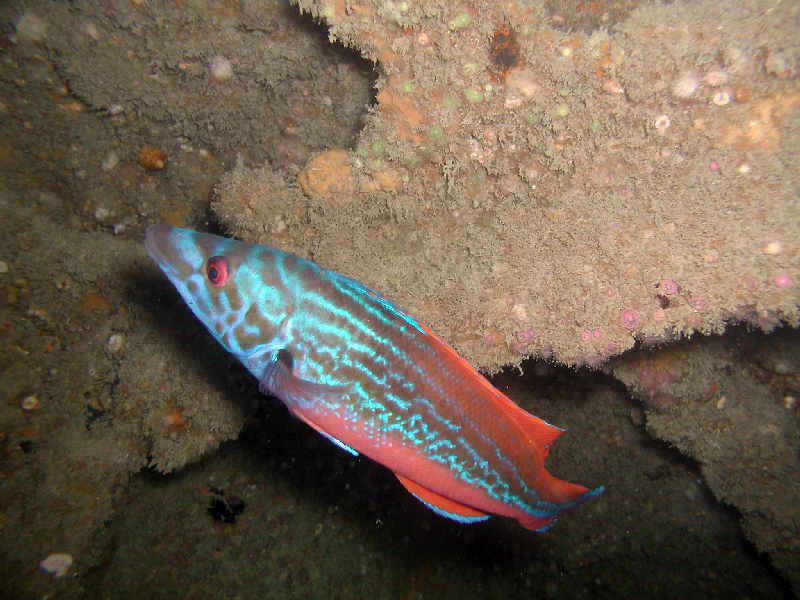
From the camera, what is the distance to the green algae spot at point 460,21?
113 inches

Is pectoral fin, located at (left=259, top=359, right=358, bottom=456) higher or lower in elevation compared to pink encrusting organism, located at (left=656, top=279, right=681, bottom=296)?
Result: lower

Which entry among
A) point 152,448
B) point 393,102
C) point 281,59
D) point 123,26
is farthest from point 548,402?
point 123,26

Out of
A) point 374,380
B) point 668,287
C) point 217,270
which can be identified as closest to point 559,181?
point 668,287

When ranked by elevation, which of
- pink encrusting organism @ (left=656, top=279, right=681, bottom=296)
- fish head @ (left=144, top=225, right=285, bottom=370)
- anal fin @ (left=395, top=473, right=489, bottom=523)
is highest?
pink encrusting organism @ (left=656, top=279, right=681, bottom=296)

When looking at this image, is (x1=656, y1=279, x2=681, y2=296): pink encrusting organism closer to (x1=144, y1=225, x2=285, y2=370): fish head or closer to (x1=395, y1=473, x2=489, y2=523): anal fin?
(x1=395, y1=473, x2=489, y2=523): anal fin

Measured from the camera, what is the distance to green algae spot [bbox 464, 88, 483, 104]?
9.82ft

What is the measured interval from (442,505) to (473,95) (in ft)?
9.52

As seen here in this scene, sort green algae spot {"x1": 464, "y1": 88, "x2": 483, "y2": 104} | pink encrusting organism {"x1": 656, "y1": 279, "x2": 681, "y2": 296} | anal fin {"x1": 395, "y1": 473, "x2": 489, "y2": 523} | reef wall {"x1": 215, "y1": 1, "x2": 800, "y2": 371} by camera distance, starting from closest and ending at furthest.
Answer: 1. anal fin {"x1": 395, "y1": 473, "x2": 489, "y2": 523}
2. reef wall {"x1": 215, "y1": 1, "x2": 800, "y2": 371}
3. pink encrusting organism {"x1": 656, "y1": 279, "x2": 681, "y2": 296}
4. green algae spot {"x1": 464, "y1": 88, "x2": 483, "y2": 104}

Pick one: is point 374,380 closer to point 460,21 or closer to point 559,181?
point 559,181

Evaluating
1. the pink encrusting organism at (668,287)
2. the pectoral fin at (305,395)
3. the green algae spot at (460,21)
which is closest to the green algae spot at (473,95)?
the green algae spot at (460,21)

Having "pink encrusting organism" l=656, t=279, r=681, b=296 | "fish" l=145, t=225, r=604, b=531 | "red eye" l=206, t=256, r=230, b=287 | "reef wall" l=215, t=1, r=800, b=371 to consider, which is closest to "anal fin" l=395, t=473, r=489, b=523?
"fish" l=145, t=225, r=604, b=531

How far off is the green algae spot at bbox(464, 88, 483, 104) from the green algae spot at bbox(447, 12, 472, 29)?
43 cm

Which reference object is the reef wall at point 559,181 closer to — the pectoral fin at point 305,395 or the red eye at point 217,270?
the red eye at point 217,270

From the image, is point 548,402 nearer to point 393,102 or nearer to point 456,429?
point 456,429
